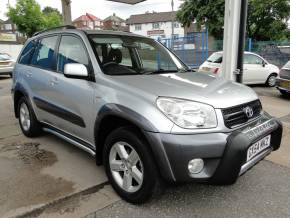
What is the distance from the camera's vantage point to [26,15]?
3250 centimetres

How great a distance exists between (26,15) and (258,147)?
34.1 m

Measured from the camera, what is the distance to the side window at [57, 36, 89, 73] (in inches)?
143

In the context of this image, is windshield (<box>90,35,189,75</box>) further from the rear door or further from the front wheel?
the front wheel

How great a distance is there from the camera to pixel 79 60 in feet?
12.1

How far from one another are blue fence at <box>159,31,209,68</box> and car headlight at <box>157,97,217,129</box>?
1579 centimetres

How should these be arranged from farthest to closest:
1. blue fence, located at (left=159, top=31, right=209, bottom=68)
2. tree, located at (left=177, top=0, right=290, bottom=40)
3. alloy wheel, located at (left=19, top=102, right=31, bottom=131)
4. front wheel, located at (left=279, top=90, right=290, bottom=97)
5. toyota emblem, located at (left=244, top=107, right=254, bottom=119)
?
1. tree, located at (left=177, top=0, right=290, bottom=40)
2. blue fence, located at (left=159, top=31, right=209, bottom=68)
3. front wheel, located at (left=279, top=90, right=290, bottom=97)
4. alloy wheel, located at (left=19, top=102, right=31, bottom=131)
5. toyota emblem, located at (left=244, top=107, right=254, bottom=119)

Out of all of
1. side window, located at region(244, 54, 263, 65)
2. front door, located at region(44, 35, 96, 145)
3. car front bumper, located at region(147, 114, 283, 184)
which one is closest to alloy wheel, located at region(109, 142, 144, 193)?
car front bumper, located at region(147, 114, 283, 184)

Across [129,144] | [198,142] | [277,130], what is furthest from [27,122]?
[277,130]

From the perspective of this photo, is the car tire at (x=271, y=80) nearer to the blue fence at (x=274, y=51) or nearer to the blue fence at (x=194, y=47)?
the blue fence at (x=274, y=51)

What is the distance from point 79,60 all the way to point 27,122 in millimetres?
1978

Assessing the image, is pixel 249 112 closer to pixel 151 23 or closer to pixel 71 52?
pixel 71 52

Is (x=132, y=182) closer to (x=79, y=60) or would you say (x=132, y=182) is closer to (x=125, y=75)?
(x=125, y=75)

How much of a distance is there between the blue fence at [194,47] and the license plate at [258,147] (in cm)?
1533

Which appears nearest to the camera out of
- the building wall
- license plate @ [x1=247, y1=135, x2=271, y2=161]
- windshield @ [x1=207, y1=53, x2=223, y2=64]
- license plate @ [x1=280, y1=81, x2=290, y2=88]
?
license plate @ [x1=247, y1=135, x2=271, y2=161]
